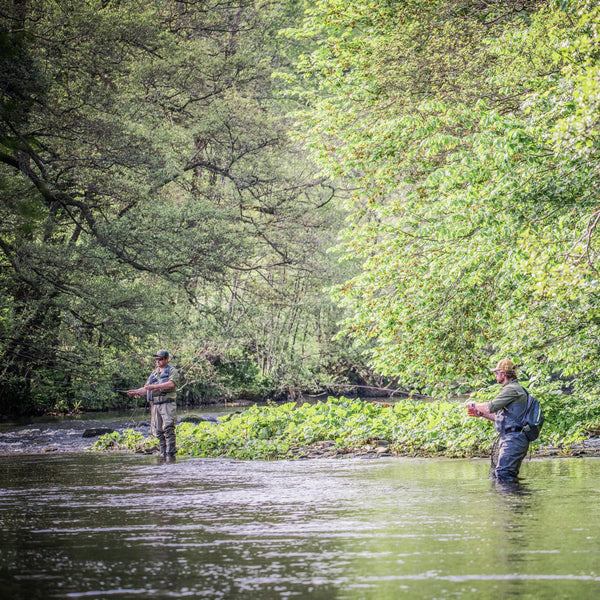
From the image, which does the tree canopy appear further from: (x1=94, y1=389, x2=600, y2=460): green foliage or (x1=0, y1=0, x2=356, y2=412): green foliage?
(x1=0, y1=0, x2=356, y2=412): green foliage

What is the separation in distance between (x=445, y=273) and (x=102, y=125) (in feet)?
36.6

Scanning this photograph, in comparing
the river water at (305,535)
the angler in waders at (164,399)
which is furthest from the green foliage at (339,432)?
the river water at (305,535)

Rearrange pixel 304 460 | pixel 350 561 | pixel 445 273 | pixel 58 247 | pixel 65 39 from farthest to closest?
pixel 58 247 < pixel 65 39 < pixel 304 460 < pixel 445 273 < pixel 350 561

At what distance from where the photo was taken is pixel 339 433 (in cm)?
1661

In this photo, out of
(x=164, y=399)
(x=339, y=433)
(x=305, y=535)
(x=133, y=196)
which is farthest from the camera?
(x=133, y=196)

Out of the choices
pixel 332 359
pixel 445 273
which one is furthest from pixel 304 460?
pixel 332 359

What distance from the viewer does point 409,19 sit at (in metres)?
15.4

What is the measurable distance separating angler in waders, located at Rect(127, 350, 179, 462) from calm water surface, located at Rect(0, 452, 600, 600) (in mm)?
2449

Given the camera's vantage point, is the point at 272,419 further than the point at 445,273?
Yes

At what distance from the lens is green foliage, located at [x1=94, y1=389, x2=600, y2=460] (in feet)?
48.6

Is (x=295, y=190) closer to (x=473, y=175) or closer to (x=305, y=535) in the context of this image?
(x=473, y=175)

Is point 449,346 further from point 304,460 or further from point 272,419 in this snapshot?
point 272,419

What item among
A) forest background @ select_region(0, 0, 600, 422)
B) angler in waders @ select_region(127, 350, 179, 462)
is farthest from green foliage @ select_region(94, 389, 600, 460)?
angler in waders @ select_region(127, 350, 179, 462)

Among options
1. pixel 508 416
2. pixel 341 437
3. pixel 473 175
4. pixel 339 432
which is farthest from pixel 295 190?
pixel 508 416
